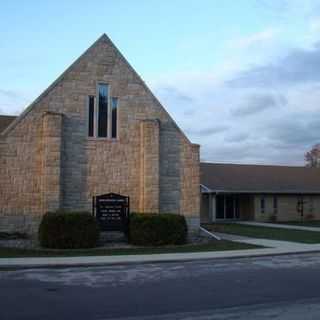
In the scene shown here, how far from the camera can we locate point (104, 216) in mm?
23797

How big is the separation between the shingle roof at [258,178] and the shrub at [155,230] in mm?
18931

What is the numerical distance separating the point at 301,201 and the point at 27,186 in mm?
28031

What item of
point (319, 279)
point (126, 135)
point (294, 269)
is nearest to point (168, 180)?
point (126, 135)

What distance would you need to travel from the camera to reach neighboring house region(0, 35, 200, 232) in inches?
941

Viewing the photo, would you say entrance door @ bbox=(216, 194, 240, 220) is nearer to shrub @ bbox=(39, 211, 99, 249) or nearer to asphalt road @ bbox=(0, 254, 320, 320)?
shrub @ bbox=(39, 211, 99, 249)

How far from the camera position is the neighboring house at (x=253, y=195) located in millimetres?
42938

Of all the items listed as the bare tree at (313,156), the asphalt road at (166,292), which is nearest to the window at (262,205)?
the asphalt road at (166,292)

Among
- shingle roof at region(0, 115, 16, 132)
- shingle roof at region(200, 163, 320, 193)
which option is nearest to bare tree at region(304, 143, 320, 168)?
A: shingle roof at region(200, 163, 320, 193)

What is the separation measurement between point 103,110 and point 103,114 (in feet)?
0.59

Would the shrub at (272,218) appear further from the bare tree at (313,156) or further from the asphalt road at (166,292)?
the bare tree at (313,156)

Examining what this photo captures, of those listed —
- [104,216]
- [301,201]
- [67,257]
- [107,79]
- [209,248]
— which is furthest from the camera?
[301,201]

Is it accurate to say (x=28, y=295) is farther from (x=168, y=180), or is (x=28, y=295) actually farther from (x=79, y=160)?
(x=168, y=180)

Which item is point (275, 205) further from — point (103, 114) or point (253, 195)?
point (103, 114)

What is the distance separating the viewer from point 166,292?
1159 cm
